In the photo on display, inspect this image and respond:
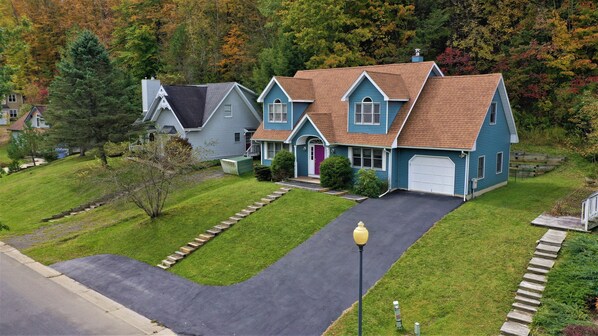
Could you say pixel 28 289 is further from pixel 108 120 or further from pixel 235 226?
pixel 108 120

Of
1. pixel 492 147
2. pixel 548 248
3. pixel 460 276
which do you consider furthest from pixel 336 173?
pixel 548 248

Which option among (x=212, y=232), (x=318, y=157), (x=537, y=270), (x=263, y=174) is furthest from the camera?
(x=263, y=174)

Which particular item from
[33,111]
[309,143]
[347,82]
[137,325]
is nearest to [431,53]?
[347,82]

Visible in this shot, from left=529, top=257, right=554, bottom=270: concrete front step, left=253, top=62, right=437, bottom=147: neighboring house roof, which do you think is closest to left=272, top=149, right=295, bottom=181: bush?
left=253, top=62, right=437, bottom=147: neighboring house roof

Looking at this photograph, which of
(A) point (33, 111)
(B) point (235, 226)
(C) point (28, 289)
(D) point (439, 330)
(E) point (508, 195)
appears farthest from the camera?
(A) point (33, 111)

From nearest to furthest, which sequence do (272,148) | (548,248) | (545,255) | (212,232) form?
(545,255) < (548,248) < (212,232) < (272,148)

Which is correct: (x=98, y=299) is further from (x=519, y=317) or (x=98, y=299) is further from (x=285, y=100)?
(x=285, y=100)
